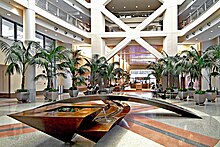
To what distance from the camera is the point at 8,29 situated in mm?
14336

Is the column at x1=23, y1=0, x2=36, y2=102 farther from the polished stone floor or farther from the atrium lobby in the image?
the polished stone floor

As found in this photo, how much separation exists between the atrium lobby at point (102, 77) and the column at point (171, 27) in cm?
8

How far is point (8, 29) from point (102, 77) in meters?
6.54

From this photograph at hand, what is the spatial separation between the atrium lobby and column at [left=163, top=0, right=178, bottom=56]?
75 mm

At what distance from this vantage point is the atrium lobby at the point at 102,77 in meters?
4.48

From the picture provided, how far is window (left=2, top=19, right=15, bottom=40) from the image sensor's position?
45.7 feet

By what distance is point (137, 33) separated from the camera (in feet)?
64.5

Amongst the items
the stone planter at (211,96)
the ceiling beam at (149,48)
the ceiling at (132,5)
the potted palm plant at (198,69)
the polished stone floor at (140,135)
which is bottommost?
the polished stone floor at (140,135)

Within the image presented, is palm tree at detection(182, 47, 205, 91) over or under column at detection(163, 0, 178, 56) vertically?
under

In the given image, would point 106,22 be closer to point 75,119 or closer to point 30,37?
point 30,37

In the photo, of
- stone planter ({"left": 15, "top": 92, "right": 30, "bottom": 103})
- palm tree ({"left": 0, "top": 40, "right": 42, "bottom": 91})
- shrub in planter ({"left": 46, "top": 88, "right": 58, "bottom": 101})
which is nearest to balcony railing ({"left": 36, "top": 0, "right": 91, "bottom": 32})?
palm tree ({"left": 0, "top": 40, "right": 42, "bottom": 91})

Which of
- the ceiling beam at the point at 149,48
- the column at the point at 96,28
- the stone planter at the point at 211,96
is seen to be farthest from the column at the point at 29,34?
the ceiling beam at the point at 149,48

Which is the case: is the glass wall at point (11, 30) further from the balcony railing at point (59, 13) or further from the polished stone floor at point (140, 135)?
the polished stone floor at point (140, 135)

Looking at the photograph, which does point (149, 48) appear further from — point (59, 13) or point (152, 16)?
point (59, 13)
